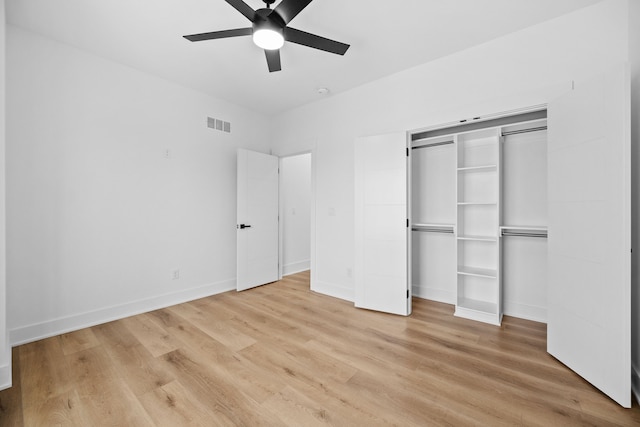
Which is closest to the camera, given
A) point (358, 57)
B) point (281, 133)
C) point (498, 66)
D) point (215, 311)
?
point (498, 66)

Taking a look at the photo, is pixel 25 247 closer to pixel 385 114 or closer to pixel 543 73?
pixel 385 114

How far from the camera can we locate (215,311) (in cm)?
336

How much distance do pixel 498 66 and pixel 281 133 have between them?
3226 mm

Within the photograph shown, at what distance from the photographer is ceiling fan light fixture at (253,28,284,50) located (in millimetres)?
2029

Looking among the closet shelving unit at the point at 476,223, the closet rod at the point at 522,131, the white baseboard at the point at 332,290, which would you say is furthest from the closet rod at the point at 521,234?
the white baseboard at the point at 332,290

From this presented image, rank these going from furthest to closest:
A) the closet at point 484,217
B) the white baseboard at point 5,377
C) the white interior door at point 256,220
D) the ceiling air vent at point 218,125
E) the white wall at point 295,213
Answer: the white wall at point 295,213, the white interior door at point 256,220, the ceiling air vent at point 218,125, the closet at point 484,217, the white baseboard at point 5,377

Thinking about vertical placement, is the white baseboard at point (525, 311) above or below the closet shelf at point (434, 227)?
below

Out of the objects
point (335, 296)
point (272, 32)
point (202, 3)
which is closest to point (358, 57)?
point (272, 32)

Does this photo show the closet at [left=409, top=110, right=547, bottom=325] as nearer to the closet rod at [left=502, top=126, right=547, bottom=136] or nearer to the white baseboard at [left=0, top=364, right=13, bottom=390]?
the closet rod at [left=502, top=126, right=547, bottom=136]

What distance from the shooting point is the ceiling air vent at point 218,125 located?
13.2ft

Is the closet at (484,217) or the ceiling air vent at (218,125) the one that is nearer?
the closet at (484,217)

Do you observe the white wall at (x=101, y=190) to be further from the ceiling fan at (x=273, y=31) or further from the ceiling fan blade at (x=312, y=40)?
the ceiling fan blade at (x=312, y=40)

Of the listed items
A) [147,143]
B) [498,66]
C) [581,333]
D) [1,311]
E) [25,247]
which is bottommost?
[581,333]

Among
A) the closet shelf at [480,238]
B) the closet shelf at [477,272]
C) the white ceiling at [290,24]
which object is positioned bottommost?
the closet shelf at [477,272]
